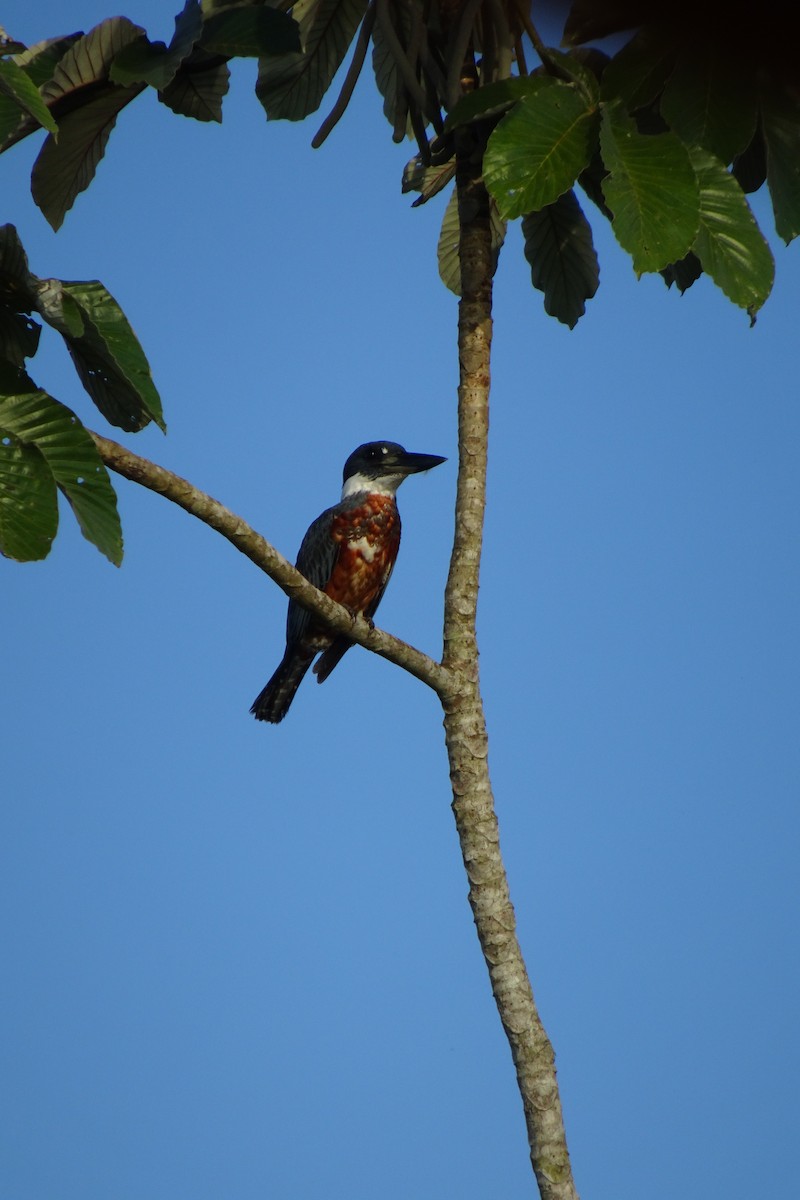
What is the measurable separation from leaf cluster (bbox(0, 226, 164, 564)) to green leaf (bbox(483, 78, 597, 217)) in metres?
0.98

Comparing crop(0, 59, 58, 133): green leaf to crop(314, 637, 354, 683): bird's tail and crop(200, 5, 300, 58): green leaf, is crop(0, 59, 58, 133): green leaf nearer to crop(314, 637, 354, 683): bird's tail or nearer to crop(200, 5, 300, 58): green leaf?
crop(200, 5, 300, 58): green leaf

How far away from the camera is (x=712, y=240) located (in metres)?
3.27

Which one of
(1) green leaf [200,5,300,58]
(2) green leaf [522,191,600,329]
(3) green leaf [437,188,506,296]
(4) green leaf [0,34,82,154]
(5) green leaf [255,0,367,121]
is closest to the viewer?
(1) green leaf [200,5,300,58]

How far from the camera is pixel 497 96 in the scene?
3.21 meters

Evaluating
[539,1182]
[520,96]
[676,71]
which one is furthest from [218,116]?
[539,1182]

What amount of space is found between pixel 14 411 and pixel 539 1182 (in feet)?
7.95

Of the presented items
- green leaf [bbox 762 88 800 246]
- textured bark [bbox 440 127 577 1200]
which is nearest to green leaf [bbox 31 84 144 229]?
textured bark [bbox 440 127 577 1200]

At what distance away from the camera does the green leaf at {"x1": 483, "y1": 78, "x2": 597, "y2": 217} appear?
2.95 metres

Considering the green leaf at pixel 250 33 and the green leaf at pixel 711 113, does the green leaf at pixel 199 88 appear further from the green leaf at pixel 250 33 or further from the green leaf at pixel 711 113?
the green leaf at pixel 711 113

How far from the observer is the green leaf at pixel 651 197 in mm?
2939

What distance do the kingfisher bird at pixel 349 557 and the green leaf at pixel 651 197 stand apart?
120 inches

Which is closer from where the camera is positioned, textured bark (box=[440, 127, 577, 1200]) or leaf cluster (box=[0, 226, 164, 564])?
leaf cluster (box=[0, 226, 164, 564])

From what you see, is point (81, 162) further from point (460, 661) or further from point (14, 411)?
point (460, 661)

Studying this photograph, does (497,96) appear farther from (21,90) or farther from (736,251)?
(21,90)
